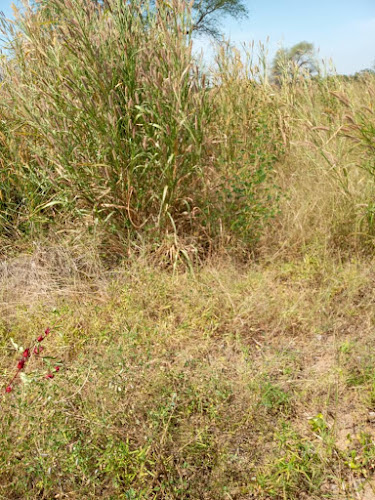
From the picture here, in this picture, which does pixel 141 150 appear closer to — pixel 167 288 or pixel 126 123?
pixel 126 123

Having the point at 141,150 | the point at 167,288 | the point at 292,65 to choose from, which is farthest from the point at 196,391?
the point at 292,65

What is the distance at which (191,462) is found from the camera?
1.63 meters

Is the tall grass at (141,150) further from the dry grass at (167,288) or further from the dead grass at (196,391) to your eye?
the dead grass at (196,391)

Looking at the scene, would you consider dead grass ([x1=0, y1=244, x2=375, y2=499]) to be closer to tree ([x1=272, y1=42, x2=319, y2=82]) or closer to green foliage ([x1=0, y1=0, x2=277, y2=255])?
green foliage ([x1=0, y1=0, x2=277, y2=255])

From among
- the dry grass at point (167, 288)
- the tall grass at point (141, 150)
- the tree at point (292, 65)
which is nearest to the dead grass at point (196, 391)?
the dry grass at point (167, 288)

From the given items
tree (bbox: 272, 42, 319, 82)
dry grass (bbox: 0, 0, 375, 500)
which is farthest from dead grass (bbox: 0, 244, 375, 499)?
tree (bbox: 272, 42, 319, 82)

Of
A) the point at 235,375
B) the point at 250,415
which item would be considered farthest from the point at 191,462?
the point at 235,375

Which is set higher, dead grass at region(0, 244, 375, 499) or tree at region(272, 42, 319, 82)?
tree at region(272, 42, 319, 82)

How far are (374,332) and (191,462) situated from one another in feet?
4.02

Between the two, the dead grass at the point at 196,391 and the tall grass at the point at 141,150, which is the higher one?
the tall grass at the point at 141,150

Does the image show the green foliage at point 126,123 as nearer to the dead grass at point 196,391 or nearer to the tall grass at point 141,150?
the tall grass at point 141,150

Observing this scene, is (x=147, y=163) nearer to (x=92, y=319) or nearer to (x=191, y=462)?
(x=92, y=319)

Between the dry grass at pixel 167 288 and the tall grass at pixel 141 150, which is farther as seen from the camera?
the tall grass at pixel 141 150

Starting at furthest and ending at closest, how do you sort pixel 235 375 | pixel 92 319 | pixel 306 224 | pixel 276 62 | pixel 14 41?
1. pixel 276 62
2. pixel 14 41
3. pixel 306 224
4. pixel 92 319
5. pixel 235 375
